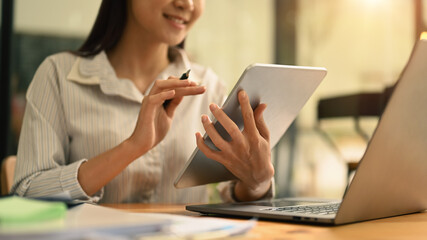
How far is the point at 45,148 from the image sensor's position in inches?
45.4

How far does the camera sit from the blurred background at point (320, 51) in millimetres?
3217

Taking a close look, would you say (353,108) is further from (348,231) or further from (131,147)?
(348,231)

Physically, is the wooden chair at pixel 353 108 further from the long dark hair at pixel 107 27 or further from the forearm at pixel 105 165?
the forearm at pixel 105 165

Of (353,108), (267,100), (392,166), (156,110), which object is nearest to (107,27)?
(156,110)

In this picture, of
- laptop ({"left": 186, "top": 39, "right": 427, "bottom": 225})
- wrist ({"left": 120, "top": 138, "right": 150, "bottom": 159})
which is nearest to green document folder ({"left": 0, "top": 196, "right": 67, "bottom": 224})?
laptop ({"left": 186, "top": 39, "right": 427, "bottom": 225})

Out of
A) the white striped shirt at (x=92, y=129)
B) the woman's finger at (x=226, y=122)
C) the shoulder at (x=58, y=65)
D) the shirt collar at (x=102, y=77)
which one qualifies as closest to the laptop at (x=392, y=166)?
the woman's finger at (x=226, y=122)

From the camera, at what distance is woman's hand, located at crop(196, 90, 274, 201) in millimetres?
780

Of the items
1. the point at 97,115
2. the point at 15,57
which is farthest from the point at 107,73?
the point at 15,57

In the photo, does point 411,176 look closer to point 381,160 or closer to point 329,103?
point 381,160

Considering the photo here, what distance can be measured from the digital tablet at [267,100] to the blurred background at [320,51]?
7.13 feet

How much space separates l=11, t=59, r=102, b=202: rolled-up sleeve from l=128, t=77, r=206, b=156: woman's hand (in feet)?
0.54

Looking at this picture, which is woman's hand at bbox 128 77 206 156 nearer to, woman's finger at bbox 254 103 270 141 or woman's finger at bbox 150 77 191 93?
woman's finger at bbox 150 77 191 93

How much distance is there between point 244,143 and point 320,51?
Answer: 295 centimetres

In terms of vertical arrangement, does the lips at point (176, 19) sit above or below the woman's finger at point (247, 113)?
above
